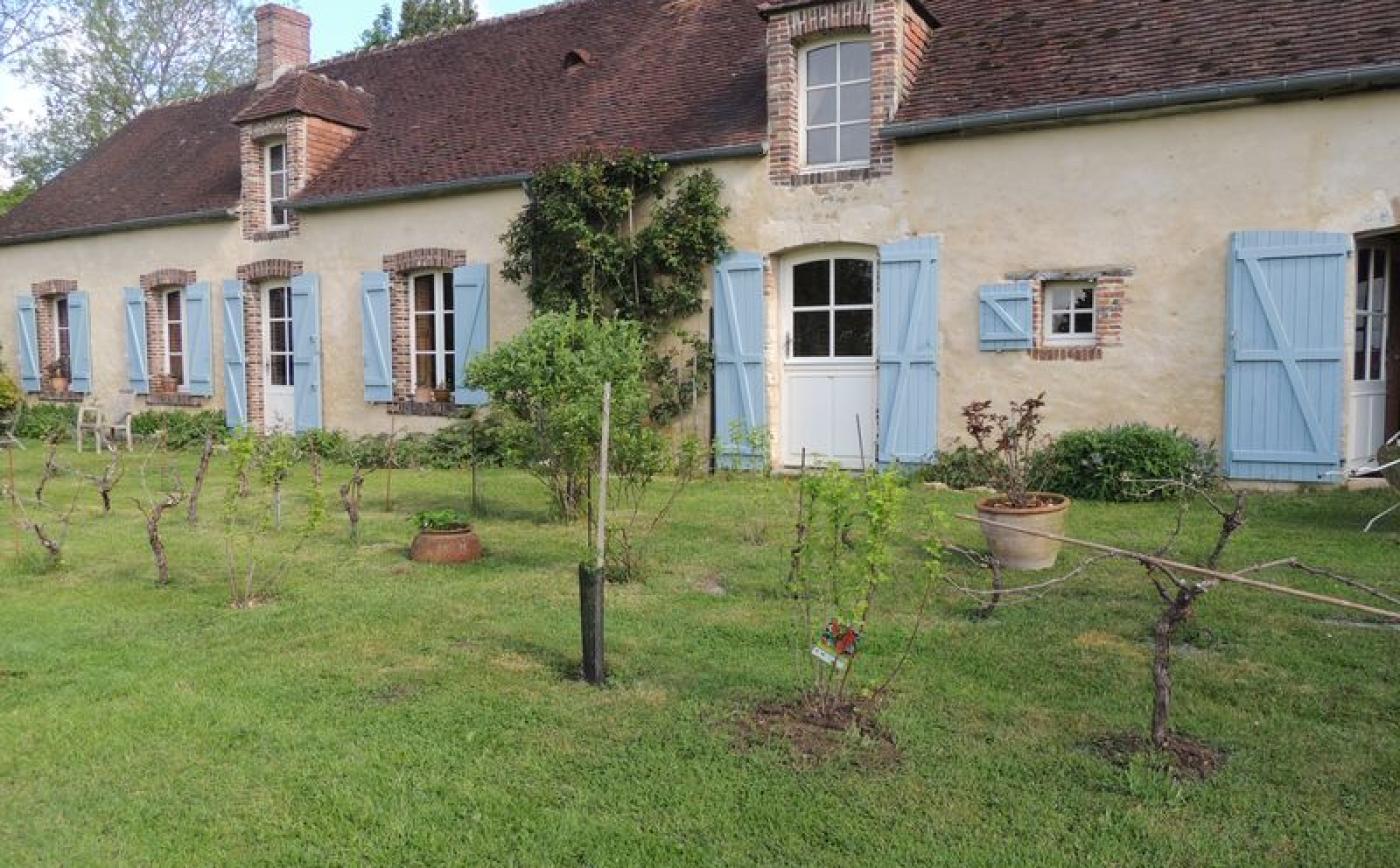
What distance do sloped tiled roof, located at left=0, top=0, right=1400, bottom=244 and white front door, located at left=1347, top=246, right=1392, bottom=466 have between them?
1.80 meters

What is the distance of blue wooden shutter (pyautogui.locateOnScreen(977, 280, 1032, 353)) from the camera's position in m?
8.96

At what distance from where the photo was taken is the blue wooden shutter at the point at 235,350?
1425 centimetres

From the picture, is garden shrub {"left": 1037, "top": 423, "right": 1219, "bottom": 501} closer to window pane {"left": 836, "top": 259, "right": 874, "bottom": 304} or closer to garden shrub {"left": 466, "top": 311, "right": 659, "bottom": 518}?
window pane {"left": 836, "top": 259, "right": 874, "bottom": 304}

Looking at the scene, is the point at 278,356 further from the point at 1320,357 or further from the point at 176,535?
the point at 1320,357

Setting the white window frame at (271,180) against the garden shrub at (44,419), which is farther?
the garden shrub at (44,419)

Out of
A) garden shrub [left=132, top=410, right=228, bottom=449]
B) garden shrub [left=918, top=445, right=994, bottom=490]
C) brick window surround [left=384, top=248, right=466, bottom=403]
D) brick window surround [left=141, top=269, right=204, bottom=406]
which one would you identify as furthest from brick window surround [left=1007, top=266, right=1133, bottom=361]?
brick window surround [left=141, top=269, right=204, bottom=406]

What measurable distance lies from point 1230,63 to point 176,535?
887cm

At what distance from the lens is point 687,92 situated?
37.2 feet

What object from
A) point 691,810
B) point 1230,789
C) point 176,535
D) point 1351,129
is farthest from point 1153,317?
point 176,535

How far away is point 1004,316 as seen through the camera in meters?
9.04

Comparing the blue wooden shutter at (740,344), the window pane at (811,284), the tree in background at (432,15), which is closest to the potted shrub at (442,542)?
the blue wooden shutter at (740,344)

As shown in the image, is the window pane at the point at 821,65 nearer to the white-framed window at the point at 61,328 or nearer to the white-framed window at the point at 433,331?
the white-framed window at the point at 433,331

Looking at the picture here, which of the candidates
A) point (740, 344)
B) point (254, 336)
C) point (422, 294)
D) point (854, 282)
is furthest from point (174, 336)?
point (854, 282)

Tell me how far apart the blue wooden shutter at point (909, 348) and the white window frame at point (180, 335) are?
34.9 feet
